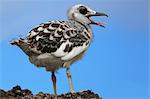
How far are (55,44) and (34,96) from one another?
53.6 inches

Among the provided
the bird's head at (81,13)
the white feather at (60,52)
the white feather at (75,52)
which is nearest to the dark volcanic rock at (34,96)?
the white feather at (75,52)

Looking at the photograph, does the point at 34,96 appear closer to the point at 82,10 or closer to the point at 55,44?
the point at 55,44

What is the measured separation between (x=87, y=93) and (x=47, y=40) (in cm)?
167

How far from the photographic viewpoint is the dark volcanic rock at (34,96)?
745 inches

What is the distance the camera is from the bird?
1850cm

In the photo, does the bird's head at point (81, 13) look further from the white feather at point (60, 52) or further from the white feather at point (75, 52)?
the white feather at point (60, 52)

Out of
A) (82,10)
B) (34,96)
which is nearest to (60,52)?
(34,96)

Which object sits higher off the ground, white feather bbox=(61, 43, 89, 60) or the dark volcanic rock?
white feather bbox=(61, 43, 89, 60)

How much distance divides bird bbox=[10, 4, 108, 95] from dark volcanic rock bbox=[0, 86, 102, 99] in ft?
0.51

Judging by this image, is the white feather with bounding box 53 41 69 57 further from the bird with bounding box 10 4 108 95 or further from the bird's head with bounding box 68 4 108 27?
the bird's head with bounding box 68 4 108 27

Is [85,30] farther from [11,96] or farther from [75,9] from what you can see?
[11,96]

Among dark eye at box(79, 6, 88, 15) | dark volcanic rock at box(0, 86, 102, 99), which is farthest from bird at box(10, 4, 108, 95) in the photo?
dark eye at box(79, 6, 88, 15)

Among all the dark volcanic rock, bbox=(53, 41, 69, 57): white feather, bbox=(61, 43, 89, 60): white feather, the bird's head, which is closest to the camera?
bbox=(53, 41, 69, 57): white feather

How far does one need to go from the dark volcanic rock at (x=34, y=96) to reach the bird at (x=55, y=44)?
15cm
